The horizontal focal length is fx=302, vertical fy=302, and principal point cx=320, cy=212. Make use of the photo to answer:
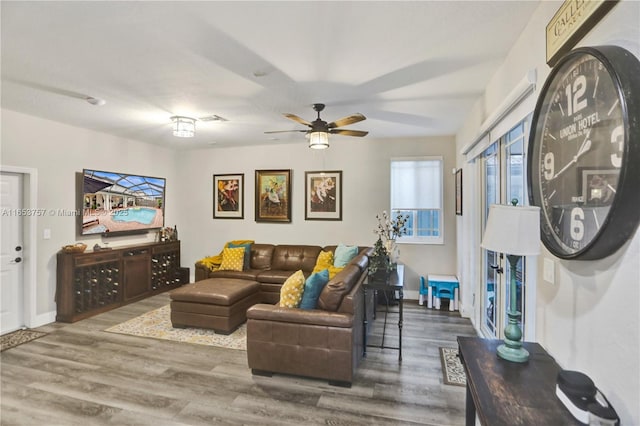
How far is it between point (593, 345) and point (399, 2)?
6.70ft

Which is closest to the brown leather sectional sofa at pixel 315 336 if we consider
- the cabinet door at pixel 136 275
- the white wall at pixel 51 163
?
the cabinet door at pixel 136 275

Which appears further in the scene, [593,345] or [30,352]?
[30,352]

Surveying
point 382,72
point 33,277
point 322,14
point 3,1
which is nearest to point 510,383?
point 322,14

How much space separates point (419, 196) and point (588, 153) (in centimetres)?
416

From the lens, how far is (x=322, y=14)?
1936 mm

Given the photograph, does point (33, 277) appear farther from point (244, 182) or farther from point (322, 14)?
point (322, 14)

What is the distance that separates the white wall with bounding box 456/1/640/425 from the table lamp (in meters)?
0.23

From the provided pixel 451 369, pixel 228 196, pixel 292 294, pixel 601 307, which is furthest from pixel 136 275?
pixel 601 307

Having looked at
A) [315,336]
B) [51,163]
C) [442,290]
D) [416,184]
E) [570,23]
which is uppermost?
[570,23]

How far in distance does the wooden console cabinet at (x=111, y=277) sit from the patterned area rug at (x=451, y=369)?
189 inches

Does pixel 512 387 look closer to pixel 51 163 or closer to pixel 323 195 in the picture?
pixel 323 195

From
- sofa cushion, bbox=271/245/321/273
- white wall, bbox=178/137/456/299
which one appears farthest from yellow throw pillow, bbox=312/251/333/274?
white wall, bbox=178/137/456/299

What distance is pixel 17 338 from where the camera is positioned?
369 cm

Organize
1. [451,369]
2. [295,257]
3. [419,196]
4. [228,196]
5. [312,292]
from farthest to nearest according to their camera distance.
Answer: [228,196] → [295,257] → [419,196] → [451,369] → [312,292]
